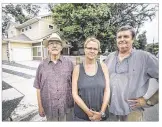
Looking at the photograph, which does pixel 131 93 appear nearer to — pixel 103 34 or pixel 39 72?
pixel 103 34

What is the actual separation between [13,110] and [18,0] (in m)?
1.44

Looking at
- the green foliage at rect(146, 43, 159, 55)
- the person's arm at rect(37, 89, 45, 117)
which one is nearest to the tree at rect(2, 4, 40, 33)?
the person's arm at rect(37, 89, 45, 117)

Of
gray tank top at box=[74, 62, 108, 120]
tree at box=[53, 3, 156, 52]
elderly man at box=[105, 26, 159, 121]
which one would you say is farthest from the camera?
tree at box=[53, 3, 156, 52]

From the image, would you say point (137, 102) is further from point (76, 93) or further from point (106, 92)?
point (76, 93)

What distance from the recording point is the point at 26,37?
2.78 metres

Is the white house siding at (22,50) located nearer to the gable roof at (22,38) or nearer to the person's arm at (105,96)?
the gable roof at (22,38)

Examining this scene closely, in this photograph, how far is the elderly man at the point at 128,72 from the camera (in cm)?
257

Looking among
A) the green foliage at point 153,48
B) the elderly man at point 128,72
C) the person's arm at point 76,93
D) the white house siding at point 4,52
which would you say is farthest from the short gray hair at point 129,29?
the white house siding at point 4,52

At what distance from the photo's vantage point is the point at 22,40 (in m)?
2.77

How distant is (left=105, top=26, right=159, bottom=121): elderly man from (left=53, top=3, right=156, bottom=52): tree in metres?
0.19

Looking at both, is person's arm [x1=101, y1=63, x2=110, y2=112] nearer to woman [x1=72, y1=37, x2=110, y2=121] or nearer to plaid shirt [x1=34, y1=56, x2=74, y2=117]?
woman [x1=72, y1=37, x2=110, y2=121]

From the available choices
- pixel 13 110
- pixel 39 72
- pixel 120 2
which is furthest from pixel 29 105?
pixel 120 2

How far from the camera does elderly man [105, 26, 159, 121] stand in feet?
8.42

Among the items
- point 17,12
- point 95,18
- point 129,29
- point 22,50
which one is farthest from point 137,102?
point 17,12
